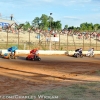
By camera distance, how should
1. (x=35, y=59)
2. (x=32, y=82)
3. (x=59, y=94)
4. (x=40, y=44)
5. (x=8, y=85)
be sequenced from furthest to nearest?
(x=40, y=44), (x=35, y=59), (x=32, y=82), (x=8, y=85), (x=59, y=94)

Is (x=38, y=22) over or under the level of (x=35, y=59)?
over

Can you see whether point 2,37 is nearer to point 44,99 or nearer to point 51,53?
point 51,53

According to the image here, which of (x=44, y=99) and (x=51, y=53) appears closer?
(x=44, y=99)

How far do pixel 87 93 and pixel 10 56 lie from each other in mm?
17133

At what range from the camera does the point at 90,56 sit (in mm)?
34562

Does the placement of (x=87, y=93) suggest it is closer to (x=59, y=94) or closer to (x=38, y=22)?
(x=59, y=94)

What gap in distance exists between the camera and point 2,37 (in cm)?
4222

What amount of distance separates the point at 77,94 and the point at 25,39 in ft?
119

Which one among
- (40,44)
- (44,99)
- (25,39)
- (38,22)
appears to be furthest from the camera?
(38,22)

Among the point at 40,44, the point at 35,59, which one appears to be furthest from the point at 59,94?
the point at 40,44

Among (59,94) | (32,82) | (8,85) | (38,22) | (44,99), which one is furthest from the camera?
(38,22)

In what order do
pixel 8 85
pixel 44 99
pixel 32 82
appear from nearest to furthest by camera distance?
pixel 44 99 → pixel 8 85 → pixel 32 82

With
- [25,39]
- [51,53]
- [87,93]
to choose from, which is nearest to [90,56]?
[51,53]

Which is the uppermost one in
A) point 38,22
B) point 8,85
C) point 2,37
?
point 38,22
